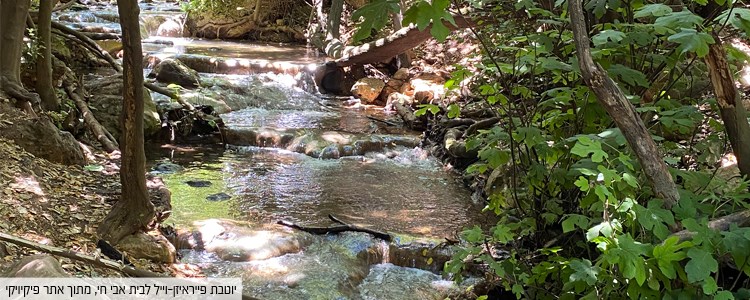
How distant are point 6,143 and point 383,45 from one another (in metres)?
8.68

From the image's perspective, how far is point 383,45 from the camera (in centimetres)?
1234

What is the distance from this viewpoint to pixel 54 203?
399 cm

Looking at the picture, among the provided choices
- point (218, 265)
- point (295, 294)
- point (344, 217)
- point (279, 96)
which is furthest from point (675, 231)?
point (279, 96)

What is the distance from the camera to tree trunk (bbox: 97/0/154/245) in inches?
133

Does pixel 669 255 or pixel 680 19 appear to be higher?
pixel 680 19

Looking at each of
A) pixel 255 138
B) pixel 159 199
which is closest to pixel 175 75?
pixel 255 138

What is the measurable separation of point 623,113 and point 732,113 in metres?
0.82

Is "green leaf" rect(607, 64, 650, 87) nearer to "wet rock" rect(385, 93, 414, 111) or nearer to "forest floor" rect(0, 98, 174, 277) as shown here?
"forest floor" rect(0, 98, 174, 277)

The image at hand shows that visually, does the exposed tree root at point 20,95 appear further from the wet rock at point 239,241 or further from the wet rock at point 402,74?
the wet rock at point 402,74

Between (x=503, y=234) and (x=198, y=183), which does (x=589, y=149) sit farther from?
(x=198, y=183)

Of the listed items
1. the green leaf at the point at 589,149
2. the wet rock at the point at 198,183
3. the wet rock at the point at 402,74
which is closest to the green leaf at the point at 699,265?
the green leaf at the point at 589,149

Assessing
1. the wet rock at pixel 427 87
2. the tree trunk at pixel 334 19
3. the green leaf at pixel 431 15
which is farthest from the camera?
the tree trunk at pixel 334 19

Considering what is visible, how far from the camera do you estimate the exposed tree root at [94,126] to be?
6.15 m

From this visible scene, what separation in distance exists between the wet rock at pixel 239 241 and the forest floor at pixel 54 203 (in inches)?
26.1
